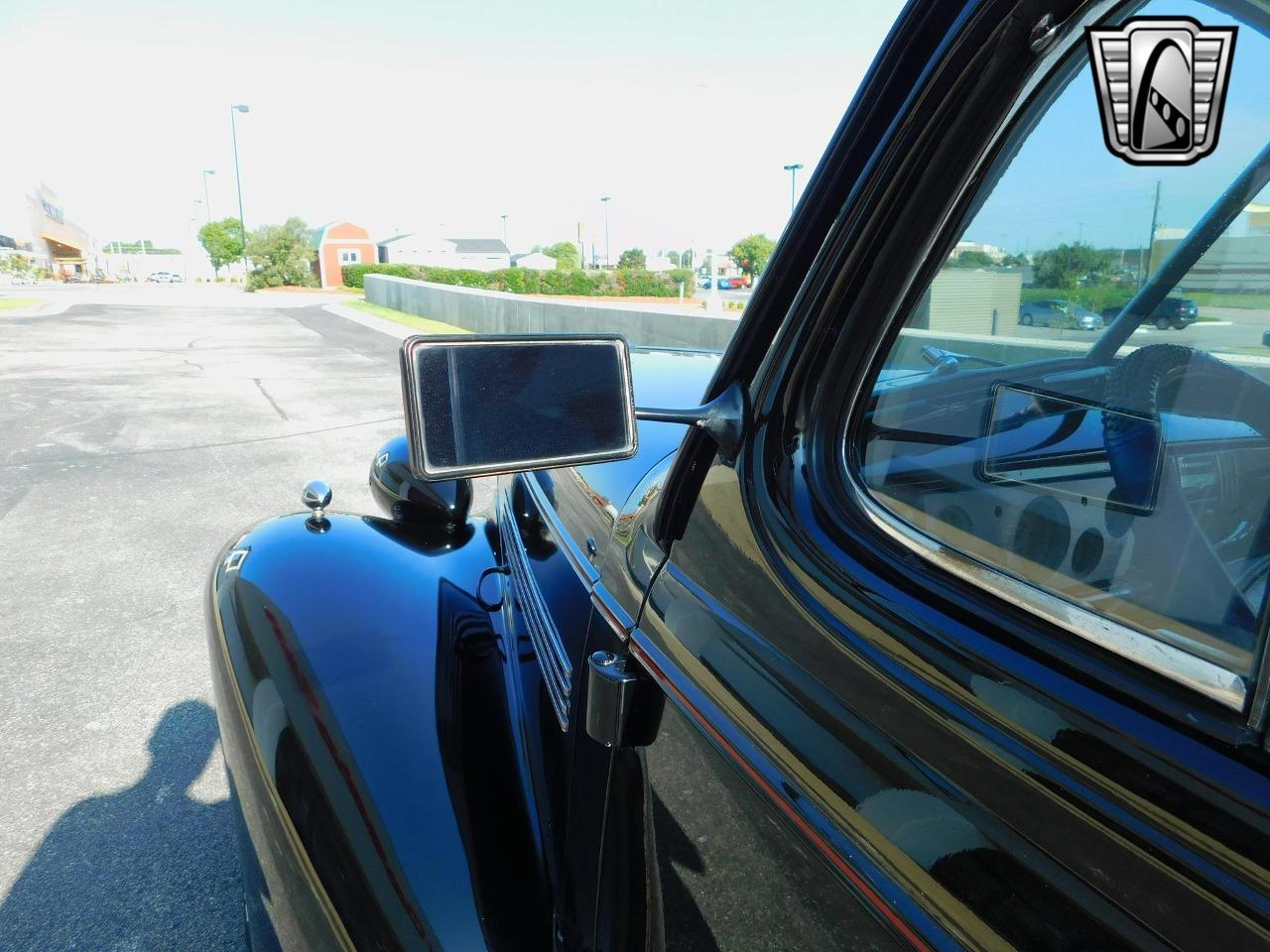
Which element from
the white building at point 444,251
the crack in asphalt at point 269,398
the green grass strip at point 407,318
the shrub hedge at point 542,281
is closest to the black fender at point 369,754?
the crack in asphalt at point 269,398

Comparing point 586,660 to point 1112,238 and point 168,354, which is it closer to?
point 1112,238

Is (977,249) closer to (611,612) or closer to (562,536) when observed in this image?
(611,612)

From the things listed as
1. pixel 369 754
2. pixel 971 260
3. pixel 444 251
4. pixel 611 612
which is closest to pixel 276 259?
pixel 444 251

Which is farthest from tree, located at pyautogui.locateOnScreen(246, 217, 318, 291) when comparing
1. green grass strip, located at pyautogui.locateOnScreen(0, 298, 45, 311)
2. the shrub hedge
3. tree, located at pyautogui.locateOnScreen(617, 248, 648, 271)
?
tree, located at pyautogui.locateOnScreen(617, 248, 648, 271)

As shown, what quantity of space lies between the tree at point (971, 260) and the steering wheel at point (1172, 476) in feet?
0.57

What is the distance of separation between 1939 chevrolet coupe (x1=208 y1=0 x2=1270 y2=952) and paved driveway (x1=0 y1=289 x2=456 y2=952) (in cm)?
149

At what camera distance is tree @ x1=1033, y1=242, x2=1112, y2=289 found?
37.0 inches

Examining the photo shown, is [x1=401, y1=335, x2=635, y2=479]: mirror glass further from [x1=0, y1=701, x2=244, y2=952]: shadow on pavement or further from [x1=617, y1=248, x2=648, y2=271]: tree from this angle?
[x1=617, y1=248, x2=648, y2=271]: tree

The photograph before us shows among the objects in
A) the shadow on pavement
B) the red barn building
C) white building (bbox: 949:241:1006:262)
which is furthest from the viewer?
the red barn building

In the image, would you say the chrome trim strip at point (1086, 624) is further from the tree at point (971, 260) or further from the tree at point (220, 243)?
→ the tree at point (220, 243)

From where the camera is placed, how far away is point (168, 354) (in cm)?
1619

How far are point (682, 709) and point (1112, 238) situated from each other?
70 centimetres

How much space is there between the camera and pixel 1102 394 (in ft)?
3.11

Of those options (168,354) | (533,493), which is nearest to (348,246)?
(168,354)
